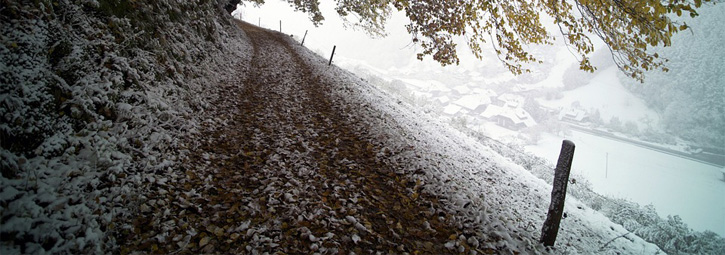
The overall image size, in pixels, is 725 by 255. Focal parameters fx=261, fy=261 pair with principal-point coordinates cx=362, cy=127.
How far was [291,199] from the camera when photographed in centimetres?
443

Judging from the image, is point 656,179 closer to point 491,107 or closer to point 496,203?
point 491,107

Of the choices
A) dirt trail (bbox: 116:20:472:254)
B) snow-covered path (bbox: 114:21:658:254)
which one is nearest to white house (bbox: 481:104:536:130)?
snow-covered path (bbox: 114:21:658:254)

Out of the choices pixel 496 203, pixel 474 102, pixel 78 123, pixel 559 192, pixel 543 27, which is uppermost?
pixel 474 102

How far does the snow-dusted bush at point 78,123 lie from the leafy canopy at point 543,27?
6.64 meters

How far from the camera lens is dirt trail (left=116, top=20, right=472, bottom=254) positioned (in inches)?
142

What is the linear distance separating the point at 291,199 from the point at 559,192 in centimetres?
465

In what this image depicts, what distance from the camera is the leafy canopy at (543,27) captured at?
4.89 meters

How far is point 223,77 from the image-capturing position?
31.8ft

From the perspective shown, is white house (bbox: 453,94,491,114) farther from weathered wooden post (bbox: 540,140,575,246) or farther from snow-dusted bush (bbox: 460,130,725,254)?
weathered wooden post (bbox: 540,140,575,246)

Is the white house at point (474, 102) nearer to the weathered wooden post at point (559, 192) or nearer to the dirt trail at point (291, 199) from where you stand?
the weathered wooden post at point (559, 192)

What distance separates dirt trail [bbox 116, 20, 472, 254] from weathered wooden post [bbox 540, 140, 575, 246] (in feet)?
6.24

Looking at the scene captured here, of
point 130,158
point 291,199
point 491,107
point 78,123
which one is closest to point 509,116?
point 491,107

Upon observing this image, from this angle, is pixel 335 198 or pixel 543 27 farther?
pixel 543 27

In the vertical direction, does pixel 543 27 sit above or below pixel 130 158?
above
